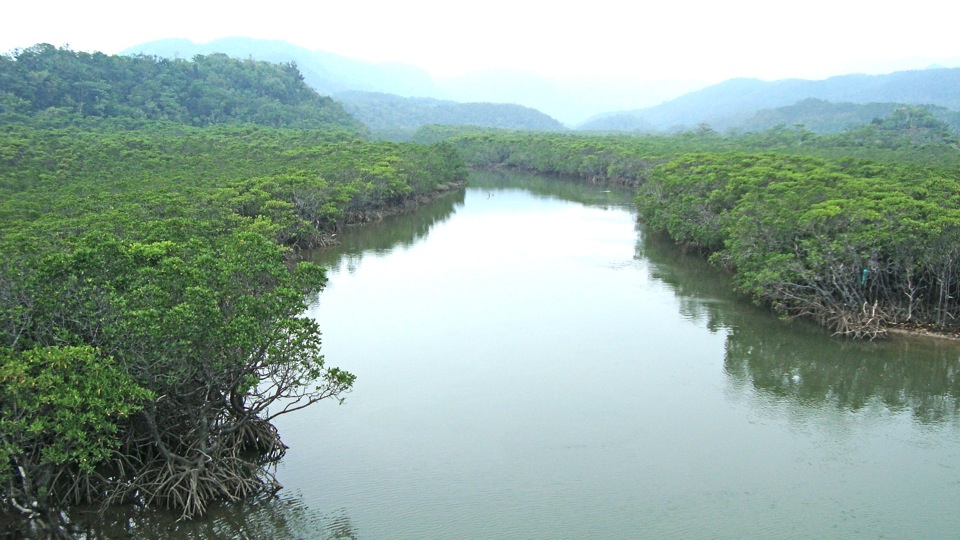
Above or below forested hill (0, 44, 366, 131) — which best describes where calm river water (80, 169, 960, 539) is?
below

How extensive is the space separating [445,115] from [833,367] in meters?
147

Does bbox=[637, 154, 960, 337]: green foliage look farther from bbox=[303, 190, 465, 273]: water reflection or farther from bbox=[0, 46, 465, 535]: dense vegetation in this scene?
Result: bbox=[303, 190, 465, 273]: water reflection

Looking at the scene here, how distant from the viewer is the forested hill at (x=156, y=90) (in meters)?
A: 60.8

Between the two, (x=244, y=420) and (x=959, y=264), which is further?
(x=959, y=264)

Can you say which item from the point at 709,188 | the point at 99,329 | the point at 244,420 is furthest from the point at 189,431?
the point at 709,188

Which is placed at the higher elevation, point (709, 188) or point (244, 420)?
point (709, 188)

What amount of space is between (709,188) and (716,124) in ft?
505

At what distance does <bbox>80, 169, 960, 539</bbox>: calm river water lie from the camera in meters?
12.1

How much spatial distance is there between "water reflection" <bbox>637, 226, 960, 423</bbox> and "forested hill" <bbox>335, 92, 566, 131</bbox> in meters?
123

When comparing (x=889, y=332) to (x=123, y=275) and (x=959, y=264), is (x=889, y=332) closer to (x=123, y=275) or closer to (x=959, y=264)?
(x=959, y=264)

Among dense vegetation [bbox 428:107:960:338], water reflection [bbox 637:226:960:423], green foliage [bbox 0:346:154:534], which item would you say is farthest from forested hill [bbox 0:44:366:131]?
Result: water reflection [bbox 637:226:960:423]

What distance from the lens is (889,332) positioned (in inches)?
803

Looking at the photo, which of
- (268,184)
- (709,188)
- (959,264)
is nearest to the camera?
(959,264)

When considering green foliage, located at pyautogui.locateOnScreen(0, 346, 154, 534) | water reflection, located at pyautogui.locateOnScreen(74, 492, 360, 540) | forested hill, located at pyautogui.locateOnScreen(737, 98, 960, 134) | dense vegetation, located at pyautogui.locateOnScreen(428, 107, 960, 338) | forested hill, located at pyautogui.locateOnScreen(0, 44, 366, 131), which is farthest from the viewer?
forested hill, located at pyautogui.locateOnScreen(737, 98, 960, 134)
